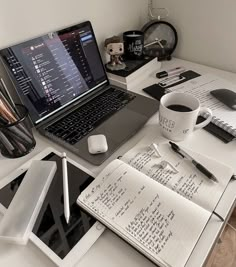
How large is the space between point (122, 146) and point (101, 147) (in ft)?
0.22

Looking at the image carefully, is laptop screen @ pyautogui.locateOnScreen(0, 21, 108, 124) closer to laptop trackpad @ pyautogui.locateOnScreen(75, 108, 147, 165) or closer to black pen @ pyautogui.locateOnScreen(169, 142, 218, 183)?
laptop trackpad @ pyautogui.locateOnScreen(75, 108, 147, 165)

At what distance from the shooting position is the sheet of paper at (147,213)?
0.43m

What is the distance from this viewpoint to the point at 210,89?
82 cm

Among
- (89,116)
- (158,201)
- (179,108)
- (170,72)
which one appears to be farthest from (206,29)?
(158,201)

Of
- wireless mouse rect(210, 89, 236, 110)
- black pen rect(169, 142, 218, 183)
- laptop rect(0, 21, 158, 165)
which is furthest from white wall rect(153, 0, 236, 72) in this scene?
black pen rect(169, 142, 218, 183)

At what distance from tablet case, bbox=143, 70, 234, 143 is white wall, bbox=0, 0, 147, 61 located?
26 centimetres


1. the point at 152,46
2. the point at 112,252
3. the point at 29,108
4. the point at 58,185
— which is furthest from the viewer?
the point at 152,46

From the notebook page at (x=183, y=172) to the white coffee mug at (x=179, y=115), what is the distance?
41 mm

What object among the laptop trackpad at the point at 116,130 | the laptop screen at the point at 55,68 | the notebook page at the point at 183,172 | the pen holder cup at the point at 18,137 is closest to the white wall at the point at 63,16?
the laptop screen at the point at 55,68

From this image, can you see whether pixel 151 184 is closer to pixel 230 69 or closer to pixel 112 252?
pixel 112 252

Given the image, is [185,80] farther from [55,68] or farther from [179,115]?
[55,68]

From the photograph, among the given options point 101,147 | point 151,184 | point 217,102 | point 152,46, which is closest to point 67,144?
point 101,147

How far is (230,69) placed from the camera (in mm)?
945

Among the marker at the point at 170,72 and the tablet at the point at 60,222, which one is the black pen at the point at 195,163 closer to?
the tablet at the point at 60,222
